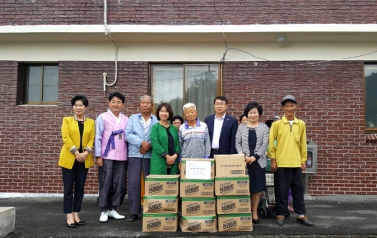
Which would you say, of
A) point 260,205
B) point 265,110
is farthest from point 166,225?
point 265,110

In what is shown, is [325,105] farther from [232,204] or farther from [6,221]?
[6,221]

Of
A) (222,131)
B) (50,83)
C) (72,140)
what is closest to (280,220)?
(222,131)

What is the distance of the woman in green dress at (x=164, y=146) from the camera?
4.53m

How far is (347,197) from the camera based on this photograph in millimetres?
6480

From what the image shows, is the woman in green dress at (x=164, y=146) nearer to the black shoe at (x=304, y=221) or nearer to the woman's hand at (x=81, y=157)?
the woman's hand at (x=81, y=157)

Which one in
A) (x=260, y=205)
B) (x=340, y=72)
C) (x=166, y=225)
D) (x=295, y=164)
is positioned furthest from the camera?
(x=340, y=72)

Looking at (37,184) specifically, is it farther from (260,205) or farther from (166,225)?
(260,205)

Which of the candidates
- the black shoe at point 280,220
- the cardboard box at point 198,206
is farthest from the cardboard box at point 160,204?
the black shoe at point 280,220

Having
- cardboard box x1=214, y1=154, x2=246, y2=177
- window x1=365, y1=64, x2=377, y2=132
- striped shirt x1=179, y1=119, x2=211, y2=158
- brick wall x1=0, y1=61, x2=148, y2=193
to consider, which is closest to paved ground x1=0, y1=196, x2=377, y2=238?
brick wall x1=0, y1=61, x2=148, y2=193

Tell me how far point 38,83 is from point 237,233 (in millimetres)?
5504

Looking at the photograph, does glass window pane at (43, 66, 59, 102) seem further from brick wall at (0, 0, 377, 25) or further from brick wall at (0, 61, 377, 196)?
brick wall at (0, 0, 377, 25)

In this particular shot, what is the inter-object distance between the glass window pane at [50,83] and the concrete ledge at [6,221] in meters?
3.28

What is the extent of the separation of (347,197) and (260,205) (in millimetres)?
2517

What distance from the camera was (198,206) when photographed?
164 inches
